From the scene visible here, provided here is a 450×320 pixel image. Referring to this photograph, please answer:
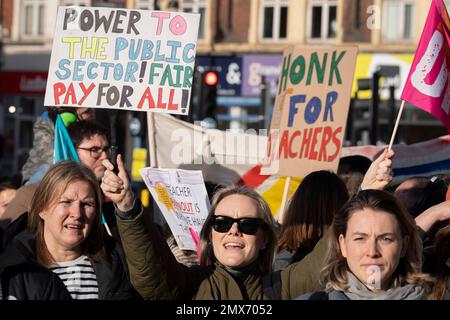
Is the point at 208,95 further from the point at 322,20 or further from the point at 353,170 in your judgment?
the point at 322,20

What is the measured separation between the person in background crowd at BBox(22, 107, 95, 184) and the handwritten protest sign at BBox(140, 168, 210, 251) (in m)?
1.61

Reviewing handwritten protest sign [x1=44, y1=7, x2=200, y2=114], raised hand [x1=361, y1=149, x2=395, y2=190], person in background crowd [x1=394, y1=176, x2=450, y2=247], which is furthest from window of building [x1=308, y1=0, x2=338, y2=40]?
raised hand [x1=361, y1=149, x2=395, y2=190]

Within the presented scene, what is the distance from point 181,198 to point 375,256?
7.38 ft

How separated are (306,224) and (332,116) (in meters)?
2.35

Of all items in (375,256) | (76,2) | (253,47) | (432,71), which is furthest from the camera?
(76,2)

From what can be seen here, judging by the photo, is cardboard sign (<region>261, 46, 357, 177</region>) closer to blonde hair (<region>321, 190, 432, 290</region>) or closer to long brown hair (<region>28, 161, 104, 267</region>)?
long brown hair (<region>28, 161, 104, 267</region>)

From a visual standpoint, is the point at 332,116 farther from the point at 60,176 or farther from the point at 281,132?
the point at 60,176

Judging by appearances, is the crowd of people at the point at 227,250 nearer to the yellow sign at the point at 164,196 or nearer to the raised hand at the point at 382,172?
the raised hand at the point at 382,172

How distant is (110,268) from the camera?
4770 mm

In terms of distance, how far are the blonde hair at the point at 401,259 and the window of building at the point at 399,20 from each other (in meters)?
23.9

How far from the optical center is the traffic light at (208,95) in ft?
57.3

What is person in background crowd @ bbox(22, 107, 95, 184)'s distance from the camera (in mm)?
7816

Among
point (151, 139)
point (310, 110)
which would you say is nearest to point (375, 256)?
point (310, 110)

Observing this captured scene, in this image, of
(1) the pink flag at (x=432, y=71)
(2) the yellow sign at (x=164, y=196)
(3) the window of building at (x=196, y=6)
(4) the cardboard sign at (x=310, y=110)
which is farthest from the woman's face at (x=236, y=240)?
(3) the window of building at (x=196, y=6)
